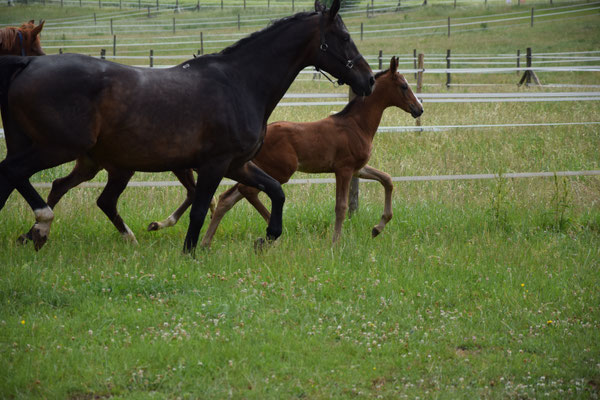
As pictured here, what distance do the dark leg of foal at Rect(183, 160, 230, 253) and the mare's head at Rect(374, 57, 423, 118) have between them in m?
2.20

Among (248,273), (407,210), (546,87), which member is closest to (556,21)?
(546,87)

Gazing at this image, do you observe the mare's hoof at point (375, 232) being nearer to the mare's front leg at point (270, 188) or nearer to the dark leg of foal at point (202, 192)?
the mare's front leg at point (270, 188)

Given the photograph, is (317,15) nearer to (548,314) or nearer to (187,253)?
(187,253)

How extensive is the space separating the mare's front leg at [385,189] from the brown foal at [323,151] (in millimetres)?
11

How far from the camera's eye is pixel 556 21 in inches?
1859

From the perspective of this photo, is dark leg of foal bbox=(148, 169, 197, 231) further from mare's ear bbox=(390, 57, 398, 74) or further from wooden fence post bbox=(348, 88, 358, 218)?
mare's ear bbox=(390, 57, 398, 74)

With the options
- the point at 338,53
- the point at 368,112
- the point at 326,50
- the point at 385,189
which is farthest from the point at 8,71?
the point at 385,189

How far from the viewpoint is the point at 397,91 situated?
23.8 ft

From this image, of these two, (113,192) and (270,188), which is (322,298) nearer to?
(270,188)

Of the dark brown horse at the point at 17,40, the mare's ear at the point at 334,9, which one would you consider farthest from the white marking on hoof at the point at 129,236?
the mare's ear at the point at 334,9

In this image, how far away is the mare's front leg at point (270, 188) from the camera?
626 cm

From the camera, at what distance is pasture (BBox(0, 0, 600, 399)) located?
399cm

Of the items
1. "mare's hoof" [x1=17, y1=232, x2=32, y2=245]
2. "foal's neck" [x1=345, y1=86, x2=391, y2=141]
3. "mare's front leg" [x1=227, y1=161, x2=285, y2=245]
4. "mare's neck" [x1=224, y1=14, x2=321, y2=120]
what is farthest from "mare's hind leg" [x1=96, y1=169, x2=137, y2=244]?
"foal's neck" [x1=345, y1=86, x2=391, y2=141]

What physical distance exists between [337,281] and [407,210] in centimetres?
273
